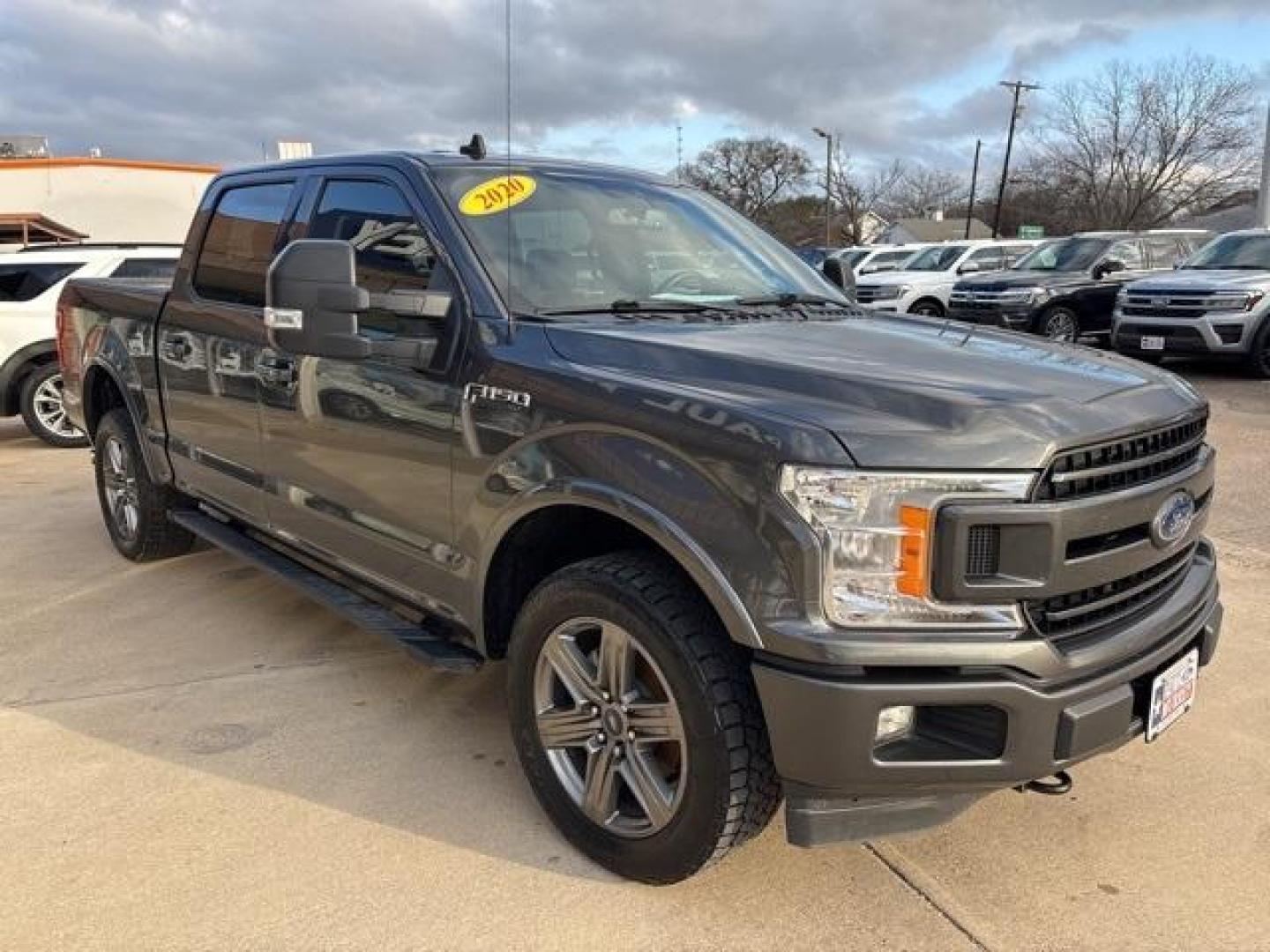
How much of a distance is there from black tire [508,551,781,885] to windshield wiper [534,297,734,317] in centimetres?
78

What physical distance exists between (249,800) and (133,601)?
220 cm

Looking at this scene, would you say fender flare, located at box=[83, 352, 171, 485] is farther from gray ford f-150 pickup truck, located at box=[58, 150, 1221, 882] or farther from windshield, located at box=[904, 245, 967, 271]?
windshield, located at box=[904, 245, 967, 271]

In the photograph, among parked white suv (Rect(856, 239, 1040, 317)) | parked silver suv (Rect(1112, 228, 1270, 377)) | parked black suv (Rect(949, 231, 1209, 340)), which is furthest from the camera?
parked white suv (Rect(856, 239, 1040, 317))

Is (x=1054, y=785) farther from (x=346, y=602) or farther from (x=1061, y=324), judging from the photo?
(x=1061, y=324)

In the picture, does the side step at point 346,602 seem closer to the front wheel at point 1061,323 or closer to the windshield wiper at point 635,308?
the windshield wiper at point 635,308

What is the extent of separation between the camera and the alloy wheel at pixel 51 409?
31.1 feet

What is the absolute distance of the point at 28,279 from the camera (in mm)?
9648

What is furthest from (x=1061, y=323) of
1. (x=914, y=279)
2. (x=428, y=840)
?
(x=428, y=840)

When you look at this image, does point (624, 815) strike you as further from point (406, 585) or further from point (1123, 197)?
point (1123, 197)

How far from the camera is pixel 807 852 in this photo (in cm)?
289

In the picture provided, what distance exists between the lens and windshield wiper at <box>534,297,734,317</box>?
307cm

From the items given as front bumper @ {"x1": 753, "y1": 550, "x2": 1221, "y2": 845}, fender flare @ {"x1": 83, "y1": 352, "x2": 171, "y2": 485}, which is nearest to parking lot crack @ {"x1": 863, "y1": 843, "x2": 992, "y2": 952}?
front bumper @ {"x1": 753, "y1": 550, "x2": 1221, "y2": 845}

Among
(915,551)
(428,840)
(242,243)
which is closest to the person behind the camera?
(915,551)

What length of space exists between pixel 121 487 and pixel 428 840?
3.52 m
